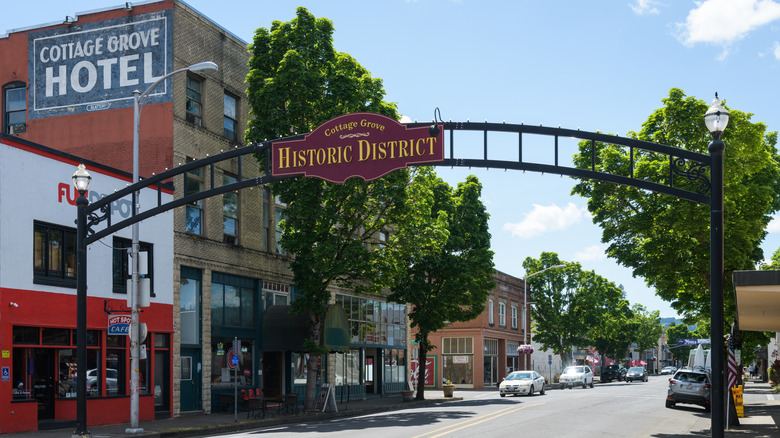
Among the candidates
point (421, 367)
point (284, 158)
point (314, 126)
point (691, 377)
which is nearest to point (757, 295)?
point (284, 158)

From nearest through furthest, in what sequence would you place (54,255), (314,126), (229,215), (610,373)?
(54,255) → (314,126) → (229,215) → (610,373)

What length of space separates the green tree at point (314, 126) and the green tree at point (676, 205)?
816 cm

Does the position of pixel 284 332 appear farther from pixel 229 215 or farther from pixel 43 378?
pixel 43 378

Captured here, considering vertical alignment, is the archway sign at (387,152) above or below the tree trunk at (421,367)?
above

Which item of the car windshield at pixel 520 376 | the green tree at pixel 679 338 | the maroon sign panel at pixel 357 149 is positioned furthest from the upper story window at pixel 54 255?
the green tree at pixel 679 338

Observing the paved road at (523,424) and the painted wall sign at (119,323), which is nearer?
the paved road at (523,424)

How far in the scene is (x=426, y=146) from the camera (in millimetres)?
15766

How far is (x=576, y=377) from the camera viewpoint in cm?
6275

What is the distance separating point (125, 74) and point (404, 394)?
20.6 metres

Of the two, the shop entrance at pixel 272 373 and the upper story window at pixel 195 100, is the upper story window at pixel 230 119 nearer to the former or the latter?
the upper story window at pixel 195 100

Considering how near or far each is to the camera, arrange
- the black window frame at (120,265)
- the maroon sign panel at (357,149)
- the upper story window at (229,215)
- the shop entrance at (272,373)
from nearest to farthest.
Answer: the maroon sign panel at (357,149) → the black window frame at (120,265) → the upper story window at (229,215) → the shop entrance at (272,373)

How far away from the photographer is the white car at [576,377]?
62312 millimetres

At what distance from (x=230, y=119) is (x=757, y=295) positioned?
21814 millimetres

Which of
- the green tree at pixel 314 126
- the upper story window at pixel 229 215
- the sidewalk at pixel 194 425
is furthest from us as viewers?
the upper story window at pixel 229 215
